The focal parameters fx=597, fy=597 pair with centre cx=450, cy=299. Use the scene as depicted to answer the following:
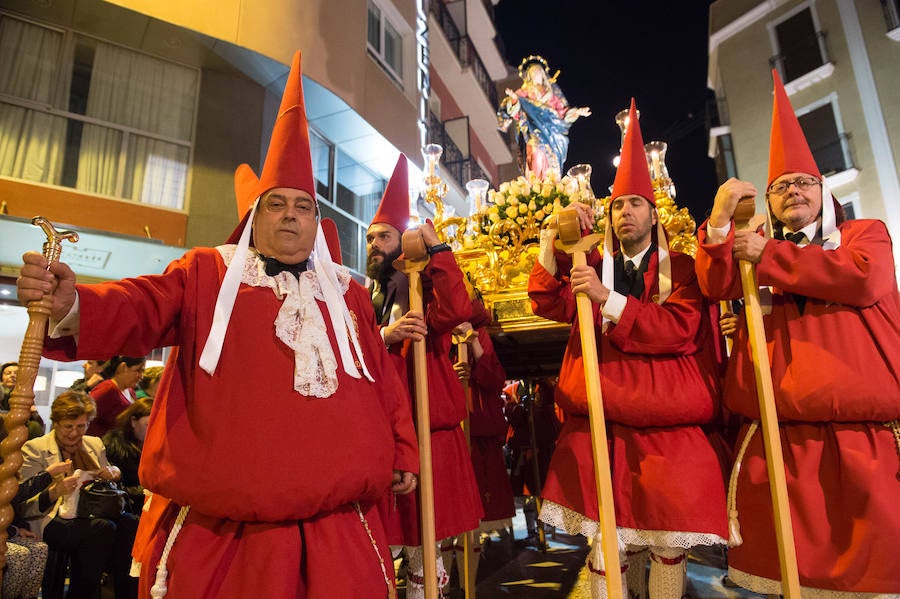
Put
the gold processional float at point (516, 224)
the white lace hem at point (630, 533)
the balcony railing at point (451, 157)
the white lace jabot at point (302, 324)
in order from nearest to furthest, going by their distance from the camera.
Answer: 1. the white lace jabot at point (302, 324)
2. the white lace hem at point (630, 533)
3. the gold processional float at point (516, 224)
4. the balcony railing at point (451, 157)

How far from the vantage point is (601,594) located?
7.54 feet

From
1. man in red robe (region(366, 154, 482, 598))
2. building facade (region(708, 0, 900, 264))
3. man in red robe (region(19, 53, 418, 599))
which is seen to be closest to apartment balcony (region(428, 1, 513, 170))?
building facade (region(708, 0, 900, 264))

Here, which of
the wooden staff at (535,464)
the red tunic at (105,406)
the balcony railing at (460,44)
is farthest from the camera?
the balcony railing at (460,44)

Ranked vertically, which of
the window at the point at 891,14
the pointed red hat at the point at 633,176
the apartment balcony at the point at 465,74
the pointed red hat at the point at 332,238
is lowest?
the pointed red hat at the point at 332,238

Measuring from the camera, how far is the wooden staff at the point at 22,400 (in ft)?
4.55

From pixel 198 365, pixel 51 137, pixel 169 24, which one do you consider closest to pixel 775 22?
pixel 169 24

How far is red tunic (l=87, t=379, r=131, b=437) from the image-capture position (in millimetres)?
4395

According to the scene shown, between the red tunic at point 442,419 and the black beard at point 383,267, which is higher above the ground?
the black beard at point 383,267

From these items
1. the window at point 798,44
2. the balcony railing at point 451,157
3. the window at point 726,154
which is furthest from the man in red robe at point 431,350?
the window at point 726,154

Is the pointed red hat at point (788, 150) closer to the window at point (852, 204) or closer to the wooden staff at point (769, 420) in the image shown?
the wooden staff at point (769, 420)

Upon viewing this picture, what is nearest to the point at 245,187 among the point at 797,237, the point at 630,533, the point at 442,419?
the point at 442,419

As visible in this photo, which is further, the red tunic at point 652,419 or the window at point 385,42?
the window at point 385,42

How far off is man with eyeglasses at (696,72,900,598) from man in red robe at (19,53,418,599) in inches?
53.6

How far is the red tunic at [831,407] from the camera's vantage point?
196 centimetres
